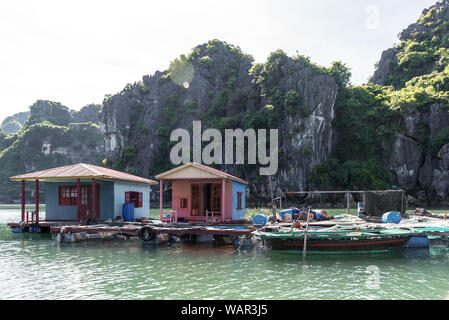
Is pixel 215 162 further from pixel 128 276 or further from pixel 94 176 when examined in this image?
pixel 128 276

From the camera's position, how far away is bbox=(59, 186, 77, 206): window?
23422mm

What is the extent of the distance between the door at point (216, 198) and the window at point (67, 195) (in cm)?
922

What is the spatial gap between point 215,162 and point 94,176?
46449mm

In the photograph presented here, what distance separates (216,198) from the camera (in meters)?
23.1

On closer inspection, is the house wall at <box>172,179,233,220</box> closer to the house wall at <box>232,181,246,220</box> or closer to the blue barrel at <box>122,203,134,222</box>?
the house wall at <box>232,181,246,220</box>

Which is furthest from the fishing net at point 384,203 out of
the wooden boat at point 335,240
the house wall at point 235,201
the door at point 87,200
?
the door at point 87,200

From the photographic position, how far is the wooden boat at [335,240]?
15.1 m

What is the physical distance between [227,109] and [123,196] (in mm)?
53593


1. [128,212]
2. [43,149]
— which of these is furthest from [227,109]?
[43,149]

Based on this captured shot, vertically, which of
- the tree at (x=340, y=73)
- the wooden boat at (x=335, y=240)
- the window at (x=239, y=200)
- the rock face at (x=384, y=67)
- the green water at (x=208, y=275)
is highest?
the rock face at (x=384, y=67)

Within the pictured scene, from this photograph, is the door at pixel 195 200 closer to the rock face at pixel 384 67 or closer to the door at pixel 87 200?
the door at pixel 87 200

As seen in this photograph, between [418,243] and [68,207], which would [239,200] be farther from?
[418,243]

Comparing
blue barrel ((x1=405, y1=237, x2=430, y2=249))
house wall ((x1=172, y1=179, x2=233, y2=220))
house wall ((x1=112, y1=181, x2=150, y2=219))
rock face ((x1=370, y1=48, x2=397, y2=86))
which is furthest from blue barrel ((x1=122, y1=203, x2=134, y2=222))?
rock face ((x1=370, y1=48, x2=397, y2=86))

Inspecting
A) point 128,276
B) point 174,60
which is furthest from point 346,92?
point 128,276
